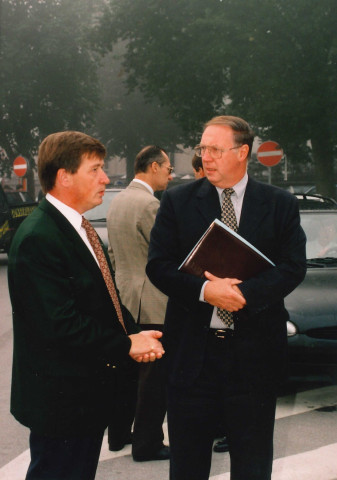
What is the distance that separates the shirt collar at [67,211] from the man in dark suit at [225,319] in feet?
1.65

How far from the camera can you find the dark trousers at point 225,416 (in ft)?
9.68

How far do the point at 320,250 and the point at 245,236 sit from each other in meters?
3.89

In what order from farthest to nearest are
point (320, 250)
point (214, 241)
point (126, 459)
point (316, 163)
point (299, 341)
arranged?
point (316, 163), point (320, 250), point (299, 341), point (126, 459), point (214, 241)

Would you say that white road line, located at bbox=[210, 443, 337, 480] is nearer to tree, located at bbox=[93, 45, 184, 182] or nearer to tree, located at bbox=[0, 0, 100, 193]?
tree, located at bbox=[0, 0, 100, 193]

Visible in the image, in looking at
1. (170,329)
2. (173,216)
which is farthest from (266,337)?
(173,216)

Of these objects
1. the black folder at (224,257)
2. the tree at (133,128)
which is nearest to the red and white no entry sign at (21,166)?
the tree at (133,128)

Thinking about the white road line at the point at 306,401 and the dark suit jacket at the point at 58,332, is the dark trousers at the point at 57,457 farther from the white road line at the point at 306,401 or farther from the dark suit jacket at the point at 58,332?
the white road line at the point at 306,401

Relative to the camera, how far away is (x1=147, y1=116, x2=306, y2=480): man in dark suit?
2945 mm

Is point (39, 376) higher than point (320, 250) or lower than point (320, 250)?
higher

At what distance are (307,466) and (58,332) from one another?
253 centimetres

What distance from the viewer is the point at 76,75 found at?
3550 cm

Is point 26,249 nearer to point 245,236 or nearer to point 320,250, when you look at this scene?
point 245,236

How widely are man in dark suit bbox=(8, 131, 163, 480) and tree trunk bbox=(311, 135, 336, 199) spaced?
22.2 meters

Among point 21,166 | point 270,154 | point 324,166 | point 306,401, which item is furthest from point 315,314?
point 21,166
